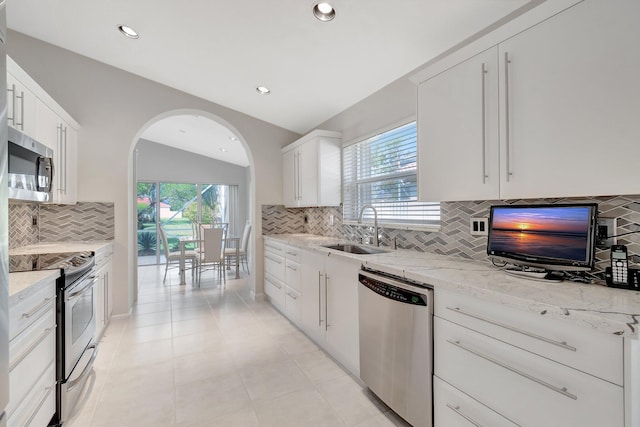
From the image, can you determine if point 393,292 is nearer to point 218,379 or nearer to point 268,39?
point 218,379

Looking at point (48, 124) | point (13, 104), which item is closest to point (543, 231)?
point (13, 104)

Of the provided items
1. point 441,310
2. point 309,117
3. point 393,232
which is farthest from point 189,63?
point 441,310

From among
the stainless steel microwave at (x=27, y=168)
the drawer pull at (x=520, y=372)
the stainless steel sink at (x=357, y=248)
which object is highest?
the stainless steel microwave at (x=27, y=168)

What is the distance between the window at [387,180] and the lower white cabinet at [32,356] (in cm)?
246

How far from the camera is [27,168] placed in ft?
6.22

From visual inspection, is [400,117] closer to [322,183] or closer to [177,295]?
[322,183]

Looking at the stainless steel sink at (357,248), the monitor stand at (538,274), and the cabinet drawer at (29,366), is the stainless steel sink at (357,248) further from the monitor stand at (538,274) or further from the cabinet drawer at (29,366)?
the cabinet drawer at (29,366)

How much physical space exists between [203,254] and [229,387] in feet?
11.0

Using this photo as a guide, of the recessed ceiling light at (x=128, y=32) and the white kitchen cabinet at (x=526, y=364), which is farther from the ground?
the recessed ceiling light at (x=128, y=32)

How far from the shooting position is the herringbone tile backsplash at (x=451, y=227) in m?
1.33

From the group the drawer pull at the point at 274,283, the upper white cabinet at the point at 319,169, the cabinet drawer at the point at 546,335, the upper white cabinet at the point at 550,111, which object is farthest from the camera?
the drawer pull at the point at 274,283

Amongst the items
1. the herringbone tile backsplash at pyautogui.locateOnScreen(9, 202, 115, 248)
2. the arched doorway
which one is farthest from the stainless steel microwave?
the arched doorway

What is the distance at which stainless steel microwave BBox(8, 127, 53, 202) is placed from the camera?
1710mm

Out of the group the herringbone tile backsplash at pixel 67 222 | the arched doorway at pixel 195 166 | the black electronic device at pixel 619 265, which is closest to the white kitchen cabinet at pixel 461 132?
the black electronic device at pixel 619 265
